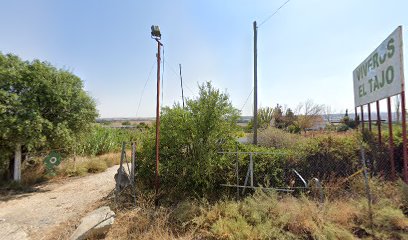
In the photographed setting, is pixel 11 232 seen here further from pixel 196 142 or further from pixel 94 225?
pixel 196 142

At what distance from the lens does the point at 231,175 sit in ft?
22.2

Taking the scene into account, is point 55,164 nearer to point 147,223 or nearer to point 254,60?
point 147,223

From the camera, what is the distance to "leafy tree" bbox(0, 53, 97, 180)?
7742 mm

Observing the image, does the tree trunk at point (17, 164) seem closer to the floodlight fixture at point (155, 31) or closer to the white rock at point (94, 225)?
the white rock at point (94, 225)

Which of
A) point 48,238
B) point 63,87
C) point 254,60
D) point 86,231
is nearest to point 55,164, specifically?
point 63,87

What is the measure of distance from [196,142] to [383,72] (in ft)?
16.6

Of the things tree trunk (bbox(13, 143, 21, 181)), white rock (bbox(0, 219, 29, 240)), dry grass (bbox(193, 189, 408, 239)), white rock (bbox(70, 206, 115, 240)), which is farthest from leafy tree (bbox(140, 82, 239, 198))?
tree trunk (bbox(13, 143, 21, 181))

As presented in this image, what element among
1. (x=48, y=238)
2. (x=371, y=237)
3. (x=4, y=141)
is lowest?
(x=48, y=238)

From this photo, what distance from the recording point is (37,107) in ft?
26.9

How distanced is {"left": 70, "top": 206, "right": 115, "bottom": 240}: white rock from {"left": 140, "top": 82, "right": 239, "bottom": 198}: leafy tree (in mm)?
1725

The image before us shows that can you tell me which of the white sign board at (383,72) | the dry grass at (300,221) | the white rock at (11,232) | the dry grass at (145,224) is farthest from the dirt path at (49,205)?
the white sign board at (383,72)

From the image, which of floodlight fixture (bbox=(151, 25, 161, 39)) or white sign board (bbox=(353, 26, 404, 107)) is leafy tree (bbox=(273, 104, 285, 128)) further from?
floodlight fixture (bbox=(151, 25, 161, 39))

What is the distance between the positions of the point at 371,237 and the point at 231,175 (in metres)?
3.34

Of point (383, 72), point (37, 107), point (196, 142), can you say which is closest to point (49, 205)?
point (37, 107)
